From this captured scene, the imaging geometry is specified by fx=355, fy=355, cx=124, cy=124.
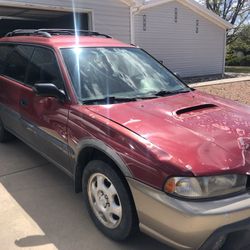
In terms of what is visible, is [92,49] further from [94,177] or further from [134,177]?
[134,177]

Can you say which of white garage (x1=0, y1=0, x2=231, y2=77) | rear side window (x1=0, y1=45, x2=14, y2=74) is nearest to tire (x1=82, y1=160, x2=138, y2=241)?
rear side window (x1=0, y1=45, x2=14, y2=74)

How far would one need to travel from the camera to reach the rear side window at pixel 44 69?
12.6 ft

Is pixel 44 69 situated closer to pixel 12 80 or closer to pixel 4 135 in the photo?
pixel 12 80

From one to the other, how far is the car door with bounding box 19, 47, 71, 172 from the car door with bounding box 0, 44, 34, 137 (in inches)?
8.1

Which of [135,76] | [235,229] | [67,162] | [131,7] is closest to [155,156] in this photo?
[235,229]

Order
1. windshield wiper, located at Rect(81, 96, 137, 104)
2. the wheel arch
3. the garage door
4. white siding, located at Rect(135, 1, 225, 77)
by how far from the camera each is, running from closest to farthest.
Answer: the wheel arch < windshield wiper, located at Rect(81, 96, 137, 104) < the garage door < white siding, located at Rect(135, 1, 225, 77)

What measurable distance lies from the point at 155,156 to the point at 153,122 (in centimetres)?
52

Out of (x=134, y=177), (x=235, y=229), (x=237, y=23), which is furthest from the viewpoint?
(x=237, y=23)

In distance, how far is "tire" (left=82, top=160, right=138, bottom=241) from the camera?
2.79m

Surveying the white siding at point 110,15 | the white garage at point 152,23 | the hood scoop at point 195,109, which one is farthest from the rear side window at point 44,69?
the white siding at point 110,15

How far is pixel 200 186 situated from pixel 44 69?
253cm

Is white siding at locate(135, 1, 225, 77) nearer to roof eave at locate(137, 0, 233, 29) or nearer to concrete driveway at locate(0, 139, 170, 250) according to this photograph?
roof eave at locate(137, 0, 233, 29)

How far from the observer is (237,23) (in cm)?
3284

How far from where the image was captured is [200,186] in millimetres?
2426
